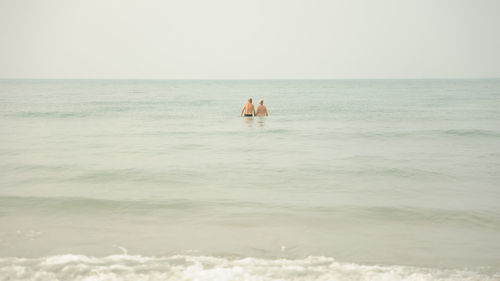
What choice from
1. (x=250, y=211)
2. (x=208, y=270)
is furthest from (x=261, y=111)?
(x=208, y=270)

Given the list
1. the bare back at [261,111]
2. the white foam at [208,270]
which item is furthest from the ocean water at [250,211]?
the bare back at [261,111]

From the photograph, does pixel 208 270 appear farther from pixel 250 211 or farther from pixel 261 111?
pixel 261 111

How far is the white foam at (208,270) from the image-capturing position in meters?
3.89

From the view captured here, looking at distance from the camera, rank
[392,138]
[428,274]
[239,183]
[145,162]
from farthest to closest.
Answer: [392,138] → [145,162] → [239,183] → [428,274]

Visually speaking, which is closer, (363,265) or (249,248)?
(363,265)

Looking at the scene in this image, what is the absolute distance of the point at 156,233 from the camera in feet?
16.9

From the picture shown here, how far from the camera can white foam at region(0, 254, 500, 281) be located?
3.89 m

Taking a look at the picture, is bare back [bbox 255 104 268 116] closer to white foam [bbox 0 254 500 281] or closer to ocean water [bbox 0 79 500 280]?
ocean water [bbox 0 79 500 280]

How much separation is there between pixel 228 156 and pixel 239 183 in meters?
3.05

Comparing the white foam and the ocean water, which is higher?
the ocean water

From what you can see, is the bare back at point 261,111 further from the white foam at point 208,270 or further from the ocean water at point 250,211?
the white foam at point 208,270

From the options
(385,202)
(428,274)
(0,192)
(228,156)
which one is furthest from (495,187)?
(0,192)

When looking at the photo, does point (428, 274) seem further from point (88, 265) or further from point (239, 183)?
point (239, 183)

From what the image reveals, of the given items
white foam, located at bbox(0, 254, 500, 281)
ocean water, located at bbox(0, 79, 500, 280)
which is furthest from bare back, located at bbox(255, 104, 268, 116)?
white foam, located at bbox(0, 254, 500, 281)
